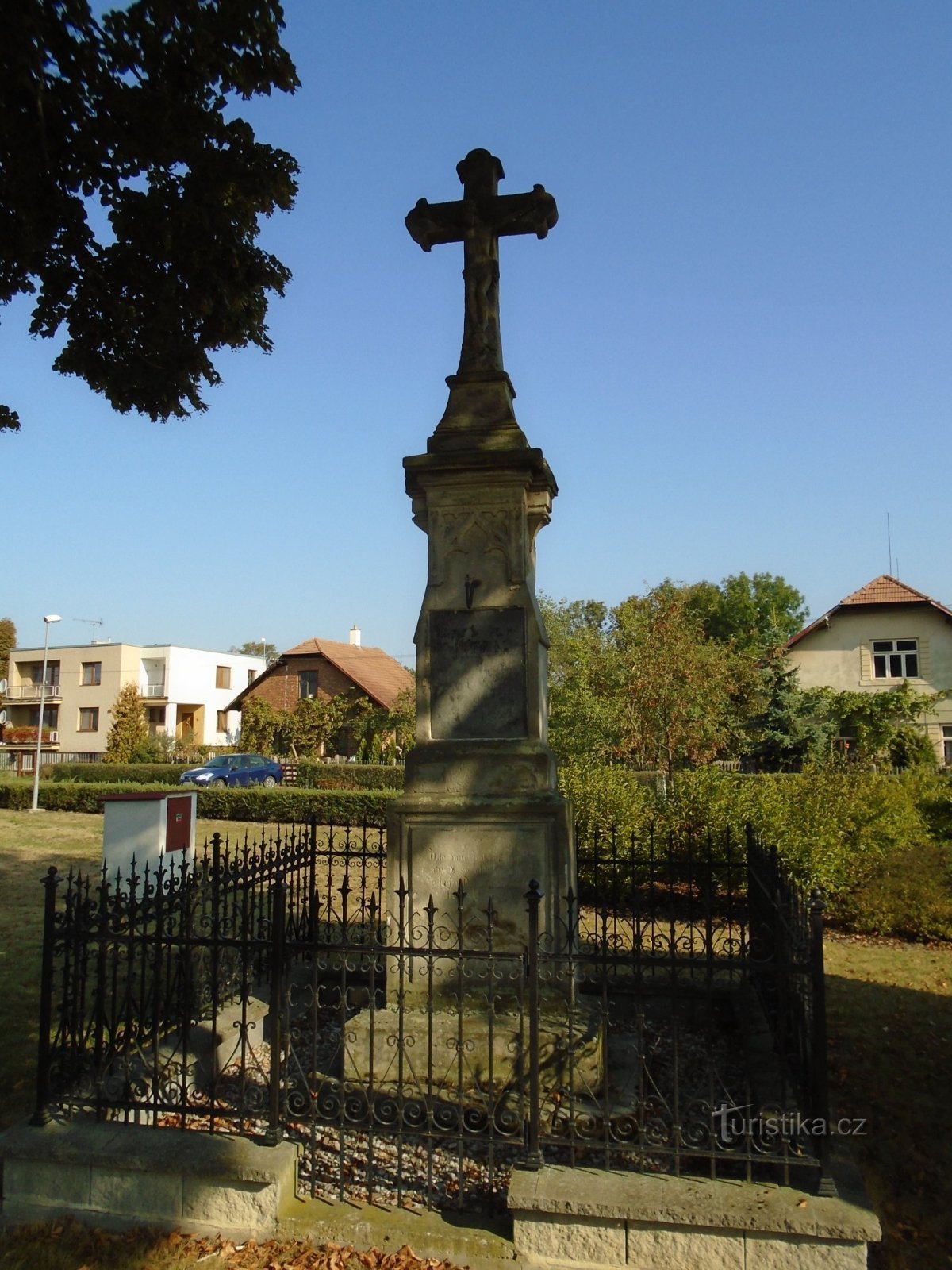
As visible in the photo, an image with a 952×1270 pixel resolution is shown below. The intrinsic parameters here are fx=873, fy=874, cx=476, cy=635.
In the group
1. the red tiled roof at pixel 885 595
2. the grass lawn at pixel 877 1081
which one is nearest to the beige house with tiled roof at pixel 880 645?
the red tiled roof at pixel 885 595

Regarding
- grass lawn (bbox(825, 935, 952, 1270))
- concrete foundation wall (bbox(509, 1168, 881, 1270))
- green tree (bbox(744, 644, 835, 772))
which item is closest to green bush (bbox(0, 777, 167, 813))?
grass lawn (bbox(825, 935, 952, 1270))

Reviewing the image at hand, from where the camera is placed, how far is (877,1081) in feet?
18.2

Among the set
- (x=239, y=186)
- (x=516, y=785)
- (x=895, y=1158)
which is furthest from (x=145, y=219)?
(x=895, y=1158)

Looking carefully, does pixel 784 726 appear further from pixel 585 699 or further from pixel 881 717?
pixel 585 699

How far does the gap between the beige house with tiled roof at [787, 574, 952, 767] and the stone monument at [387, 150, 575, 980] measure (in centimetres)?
2938

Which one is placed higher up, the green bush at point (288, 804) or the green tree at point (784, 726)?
the green tree at point (784, 726)

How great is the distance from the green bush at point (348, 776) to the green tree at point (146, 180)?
68.3ft

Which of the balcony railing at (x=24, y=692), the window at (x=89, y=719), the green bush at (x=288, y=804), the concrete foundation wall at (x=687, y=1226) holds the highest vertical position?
the balcony railing at (x=24, y=692)

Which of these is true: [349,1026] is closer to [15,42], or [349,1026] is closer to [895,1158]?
[895,1158]

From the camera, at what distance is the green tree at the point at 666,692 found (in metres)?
23.0

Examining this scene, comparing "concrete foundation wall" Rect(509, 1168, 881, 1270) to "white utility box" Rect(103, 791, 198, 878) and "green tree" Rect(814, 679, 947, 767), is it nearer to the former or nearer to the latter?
"white utility box" Rect(103, 791, 198, 878)

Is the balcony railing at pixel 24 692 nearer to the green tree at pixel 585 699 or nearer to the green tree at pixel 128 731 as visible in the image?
the green tree at pixel 128 731

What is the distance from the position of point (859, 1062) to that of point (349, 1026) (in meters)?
3.47
